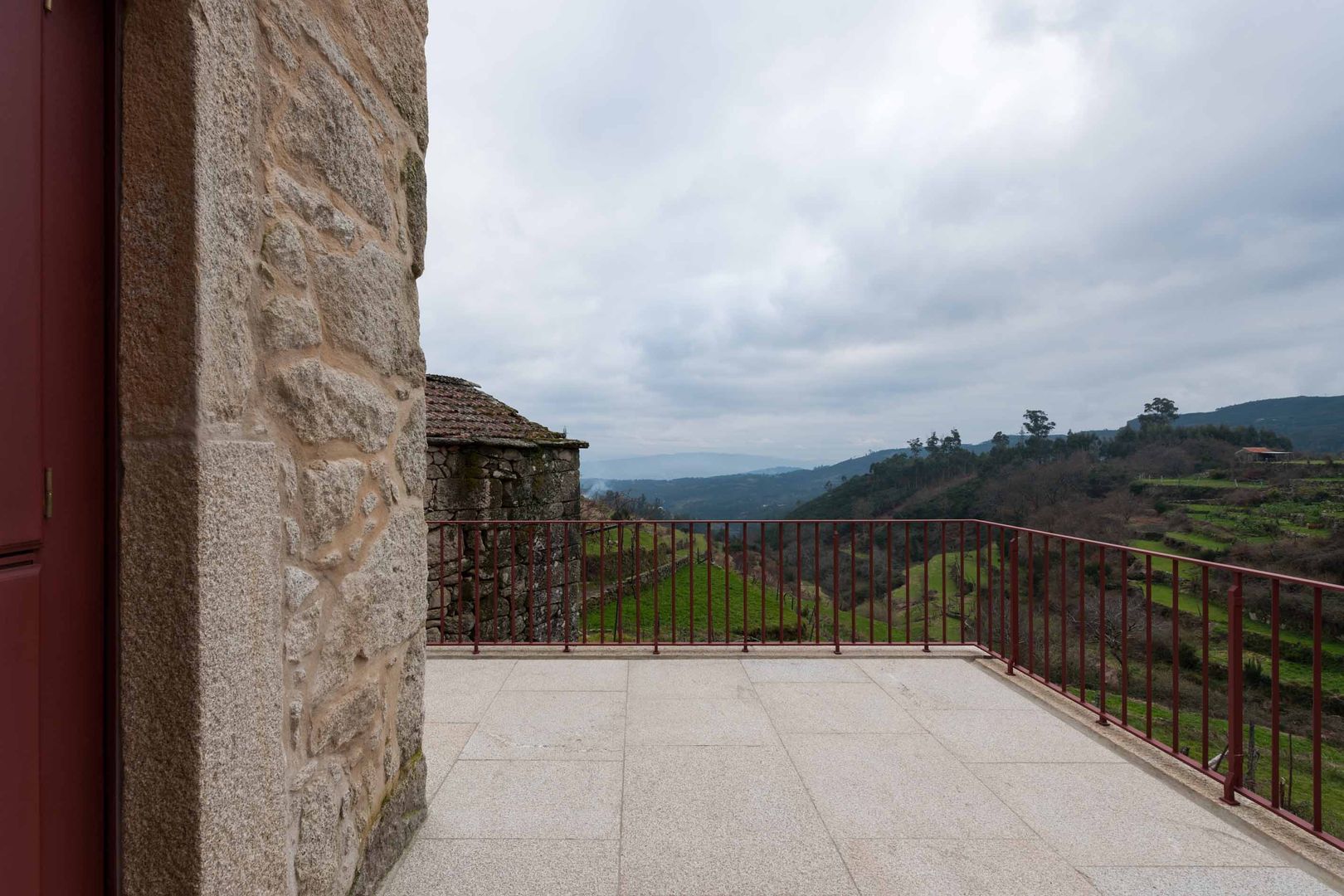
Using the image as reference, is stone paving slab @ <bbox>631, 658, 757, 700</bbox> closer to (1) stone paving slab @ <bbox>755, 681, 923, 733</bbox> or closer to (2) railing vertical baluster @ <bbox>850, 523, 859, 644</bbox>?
(1) stone paving slab @ <bbox>755, 681, 923, 733</bbox>

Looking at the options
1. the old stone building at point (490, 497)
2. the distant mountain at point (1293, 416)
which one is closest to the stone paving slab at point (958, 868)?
the old stone building at point (490, 497)

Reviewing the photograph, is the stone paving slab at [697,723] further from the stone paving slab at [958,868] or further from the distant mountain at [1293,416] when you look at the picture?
the distant mountain at [1293,416]

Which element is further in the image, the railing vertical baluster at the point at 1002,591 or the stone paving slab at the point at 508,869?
the railing vertical baluster at the point at 1002,591

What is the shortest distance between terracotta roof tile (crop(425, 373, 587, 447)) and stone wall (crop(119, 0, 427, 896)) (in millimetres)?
5076

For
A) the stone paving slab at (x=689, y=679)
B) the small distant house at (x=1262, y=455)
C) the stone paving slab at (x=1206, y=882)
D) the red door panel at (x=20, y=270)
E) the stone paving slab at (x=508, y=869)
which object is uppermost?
the red door panel at (x=20, y=270)

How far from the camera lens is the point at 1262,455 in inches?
1193

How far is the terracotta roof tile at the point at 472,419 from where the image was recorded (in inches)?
279

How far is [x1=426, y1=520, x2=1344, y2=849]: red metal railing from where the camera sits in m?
2.58

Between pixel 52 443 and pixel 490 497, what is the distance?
612 cm

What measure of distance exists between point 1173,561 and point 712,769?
2234 mm

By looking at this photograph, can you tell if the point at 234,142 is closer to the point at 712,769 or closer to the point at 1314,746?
the point at 712,769

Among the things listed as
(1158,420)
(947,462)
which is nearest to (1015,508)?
(947,462)

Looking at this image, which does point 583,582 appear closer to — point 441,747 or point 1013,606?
point 441,747

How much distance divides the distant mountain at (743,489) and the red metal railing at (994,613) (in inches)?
1673
